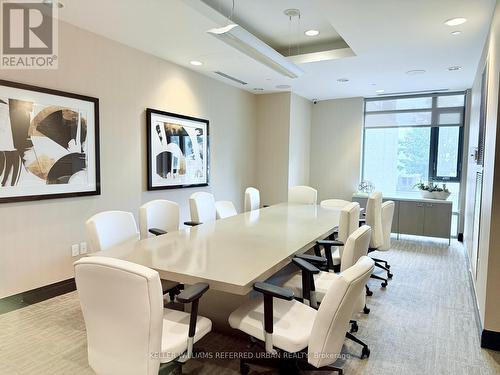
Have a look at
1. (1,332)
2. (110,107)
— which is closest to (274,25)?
(110,107)

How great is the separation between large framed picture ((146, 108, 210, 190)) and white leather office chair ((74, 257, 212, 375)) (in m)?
2.87

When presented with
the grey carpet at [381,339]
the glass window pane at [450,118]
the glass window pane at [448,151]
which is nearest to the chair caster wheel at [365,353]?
the grey carpet at [381,339]

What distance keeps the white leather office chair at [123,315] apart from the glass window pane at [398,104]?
20.7 ft

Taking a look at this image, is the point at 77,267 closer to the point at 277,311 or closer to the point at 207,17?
the point at 277,311

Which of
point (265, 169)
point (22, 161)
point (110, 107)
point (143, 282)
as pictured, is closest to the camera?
point (143, 282)

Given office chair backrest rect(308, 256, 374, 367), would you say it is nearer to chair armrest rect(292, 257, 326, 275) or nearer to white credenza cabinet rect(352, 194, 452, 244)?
chair armrest rect(292, 257, 326, 275)

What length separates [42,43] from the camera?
3098mm

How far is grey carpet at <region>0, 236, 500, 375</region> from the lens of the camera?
2219 mm

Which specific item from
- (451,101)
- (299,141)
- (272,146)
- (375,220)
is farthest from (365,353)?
(451,101)

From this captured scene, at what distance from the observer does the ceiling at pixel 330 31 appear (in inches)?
113

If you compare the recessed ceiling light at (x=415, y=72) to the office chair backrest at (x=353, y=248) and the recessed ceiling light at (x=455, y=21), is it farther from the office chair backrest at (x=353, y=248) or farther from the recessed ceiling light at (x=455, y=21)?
the office chair backrest at (x=353, y=248)

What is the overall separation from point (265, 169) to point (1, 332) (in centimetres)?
484

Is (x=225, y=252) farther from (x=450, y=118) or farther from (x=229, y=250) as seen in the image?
(x=450, y=118)

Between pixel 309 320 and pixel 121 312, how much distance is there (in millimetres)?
1031
